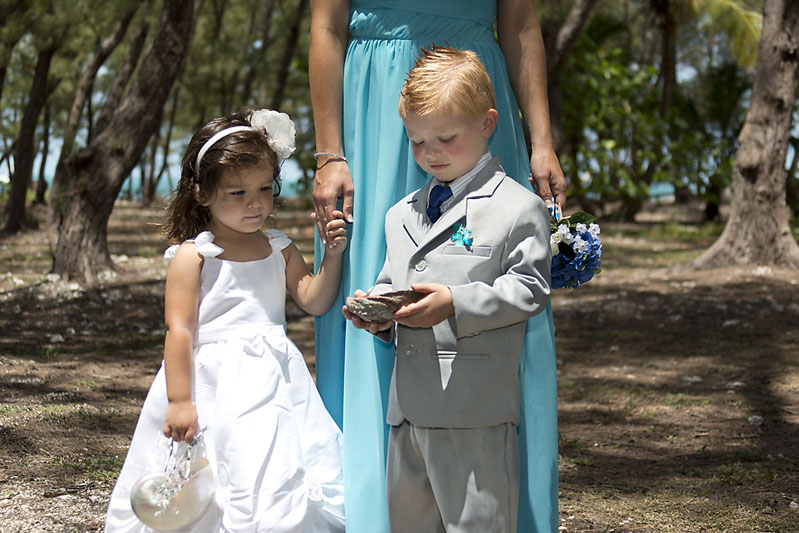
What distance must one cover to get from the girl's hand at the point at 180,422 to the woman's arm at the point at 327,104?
65 cm

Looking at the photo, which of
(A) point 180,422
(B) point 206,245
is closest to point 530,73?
(B) point 206,245

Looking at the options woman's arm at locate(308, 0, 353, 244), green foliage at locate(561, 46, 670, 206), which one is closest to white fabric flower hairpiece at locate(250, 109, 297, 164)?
woman's arm at locate(308, 0, 353, 244)

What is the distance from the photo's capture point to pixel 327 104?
2.67m

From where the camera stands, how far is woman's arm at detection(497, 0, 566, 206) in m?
2.64

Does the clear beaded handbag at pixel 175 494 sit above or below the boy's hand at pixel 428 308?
below

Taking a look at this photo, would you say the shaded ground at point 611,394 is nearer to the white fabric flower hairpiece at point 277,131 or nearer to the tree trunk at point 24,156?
the white fabric flower hairpiece at point 277,131

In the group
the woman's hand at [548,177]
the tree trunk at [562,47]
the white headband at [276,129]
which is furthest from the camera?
the tree trunk at [562,47]

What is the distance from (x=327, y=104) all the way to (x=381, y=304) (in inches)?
33.3

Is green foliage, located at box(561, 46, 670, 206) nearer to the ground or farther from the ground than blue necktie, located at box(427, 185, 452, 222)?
farther from the ground

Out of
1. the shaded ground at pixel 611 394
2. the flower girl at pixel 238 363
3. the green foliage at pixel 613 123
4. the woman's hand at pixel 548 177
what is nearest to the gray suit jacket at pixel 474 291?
the woman's hand at pixel 548 177

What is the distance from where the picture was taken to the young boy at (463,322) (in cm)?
219

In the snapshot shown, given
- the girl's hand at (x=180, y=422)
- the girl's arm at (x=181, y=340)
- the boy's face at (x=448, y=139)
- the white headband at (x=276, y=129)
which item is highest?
the white headband at (x=276, y=129)

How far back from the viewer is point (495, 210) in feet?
7.36

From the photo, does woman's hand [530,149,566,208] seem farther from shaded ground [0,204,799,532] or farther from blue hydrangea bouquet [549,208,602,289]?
shaded ground [0,204,799,532]
